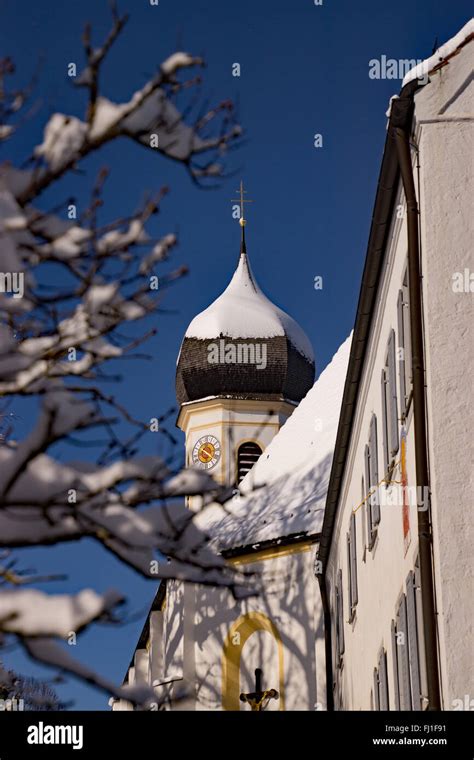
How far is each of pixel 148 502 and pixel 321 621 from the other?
18848mm

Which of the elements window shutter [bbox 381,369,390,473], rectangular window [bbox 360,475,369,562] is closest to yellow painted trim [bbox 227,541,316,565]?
rectangular window [bbox 360,475,369,562]

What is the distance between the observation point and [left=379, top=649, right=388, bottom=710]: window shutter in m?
14.7

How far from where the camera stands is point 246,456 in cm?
3925

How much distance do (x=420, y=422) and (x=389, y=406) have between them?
7.72 ft

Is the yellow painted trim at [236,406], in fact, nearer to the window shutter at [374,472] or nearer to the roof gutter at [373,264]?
the roof gutter at [373,264]

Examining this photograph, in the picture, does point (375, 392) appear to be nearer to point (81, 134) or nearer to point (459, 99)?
point (459, 99)

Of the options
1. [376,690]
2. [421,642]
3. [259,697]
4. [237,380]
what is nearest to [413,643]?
[421,642]

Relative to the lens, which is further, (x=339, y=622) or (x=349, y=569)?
(x=339, y=622)

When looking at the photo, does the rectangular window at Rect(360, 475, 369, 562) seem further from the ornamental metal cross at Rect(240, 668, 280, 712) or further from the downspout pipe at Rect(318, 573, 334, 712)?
the ornamental metal cross at Rect(240, 668, 280, 712)

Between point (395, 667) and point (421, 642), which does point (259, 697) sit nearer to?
point (395, 667)

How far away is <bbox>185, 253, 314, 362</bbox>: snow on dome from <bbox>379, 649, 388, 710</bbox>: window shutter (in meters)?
26.7

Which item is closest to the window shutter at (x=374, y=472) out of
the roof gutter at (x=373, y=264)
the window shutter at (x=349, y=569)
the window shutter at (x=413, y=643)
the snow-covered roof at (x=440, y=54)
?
the roof gutter at (x=373, y=264)

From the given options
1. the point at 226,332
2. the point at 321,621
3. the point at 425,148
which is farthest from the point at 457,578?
Answer: the point at 226,332

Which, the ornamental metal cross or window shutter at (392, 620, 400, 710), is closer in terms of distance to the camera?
window shutter at (392, 620, 400, 710)
